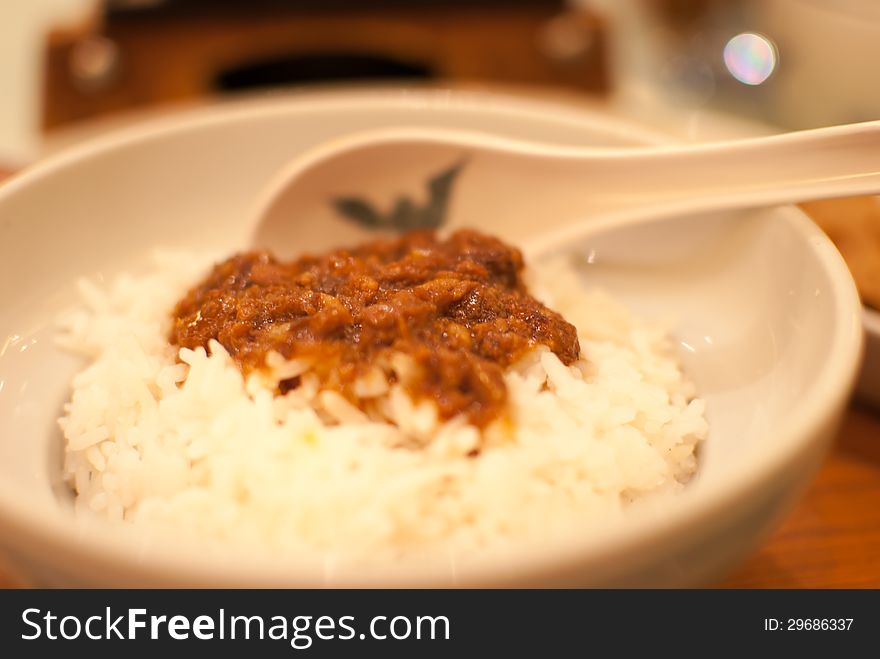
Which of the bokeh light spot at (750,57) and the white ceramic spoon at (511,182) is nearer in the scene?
the white ceramic spoon at (511,182)

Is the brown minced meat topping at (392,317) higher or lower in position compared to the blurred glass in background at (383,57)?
lower

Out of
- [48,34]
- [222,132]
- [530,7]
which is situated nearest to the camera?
[222,132]

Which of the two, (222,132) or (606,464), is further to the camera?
(222,132)

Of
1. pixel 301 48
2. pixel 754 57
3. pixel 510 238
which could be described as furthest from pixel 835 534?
pixel 301 48

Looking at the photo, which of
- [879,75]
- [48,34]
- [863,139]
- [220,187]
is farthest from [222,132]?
[879,75]

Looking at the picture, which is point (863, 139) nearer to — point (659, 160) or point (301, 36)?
point (659, 160)

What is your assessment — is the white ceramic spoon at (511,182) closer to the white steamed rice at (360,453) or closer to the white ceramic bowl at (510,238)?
the white ceramic bowl at (510,238)

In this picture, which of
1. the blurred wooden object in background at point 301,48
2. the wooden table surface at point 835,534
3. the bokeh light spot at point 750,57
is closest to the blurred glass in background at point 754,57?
the bokeh light spot at point 750,57
